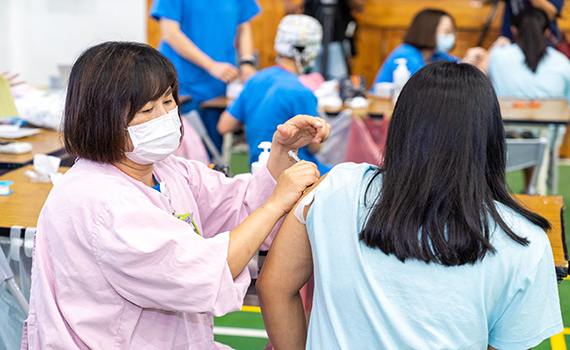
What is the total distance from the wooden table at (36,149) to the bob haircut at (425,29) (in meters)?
2.70

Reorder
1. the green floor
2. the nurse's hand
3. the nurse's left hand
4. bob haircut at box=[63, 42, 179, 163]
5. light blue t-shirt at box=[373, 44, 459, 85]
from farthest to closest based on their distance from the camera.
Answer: light blue t-shirt at box=[373, 44, 459, 85] → the nurse's hand → the green floor → the nurse's left hand → bob haircut at box=[63, 42, 179, 163]

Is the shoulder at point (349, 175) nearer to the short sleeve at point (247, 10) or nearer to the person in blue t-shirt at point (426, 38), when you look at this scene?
the short sleeve at point (247, 10)

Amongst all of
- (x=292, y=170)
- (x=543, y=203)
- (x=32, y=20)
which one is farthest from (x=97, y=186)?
(x=32, y=20)

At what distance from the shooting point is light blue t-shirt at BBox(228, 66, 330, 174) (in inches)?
102

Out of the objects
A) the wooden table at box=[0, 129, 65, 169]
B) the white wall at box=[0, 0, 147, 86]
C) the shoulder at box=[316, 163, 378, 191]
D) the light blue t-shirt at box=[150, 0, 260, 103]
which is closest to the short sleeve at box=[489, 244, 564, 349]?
the shoulder at box=[316, 163, 378, 191]

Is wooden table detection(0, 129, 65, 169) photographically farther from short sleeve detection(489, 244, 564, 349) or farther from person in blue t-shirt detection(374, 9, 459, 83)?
person in blue t-shirt detection(374, 9, 459, 83)

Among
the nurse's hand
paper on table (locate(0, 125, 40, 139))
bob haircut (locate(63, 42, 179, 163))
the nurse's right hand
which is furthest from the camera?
the nurse's hand

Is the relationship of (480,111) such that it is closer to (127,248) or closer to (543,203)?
(127,248)

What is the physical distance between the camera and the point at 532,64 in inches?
164

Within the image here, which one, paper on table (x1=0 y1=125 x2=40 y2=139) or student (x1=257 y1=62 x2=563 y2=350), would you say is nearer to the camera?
student (x1=257 y1=62 x2=563 y2=350)

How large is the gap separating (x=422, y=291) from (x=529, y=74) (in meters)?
3.56

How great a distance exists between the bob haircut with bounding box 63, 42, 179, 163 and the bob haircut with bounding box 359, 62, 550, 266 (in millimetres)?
490

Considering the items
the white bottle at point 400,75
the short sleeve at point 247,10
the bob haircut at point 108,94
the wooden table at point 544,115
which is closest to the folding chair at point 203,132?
the short sleeve at point 247,10

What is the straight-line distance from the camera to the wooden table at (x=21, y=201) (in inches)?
63.0
